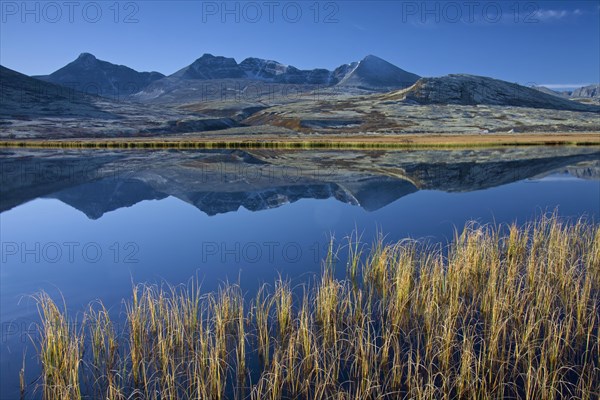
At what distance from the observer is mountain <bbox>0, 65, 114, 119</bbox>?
425ft

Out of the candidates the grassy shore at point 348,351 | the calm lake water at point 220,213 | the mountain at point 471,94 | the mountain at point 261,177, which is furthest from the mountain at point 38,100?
the grassy shore at point 348,351

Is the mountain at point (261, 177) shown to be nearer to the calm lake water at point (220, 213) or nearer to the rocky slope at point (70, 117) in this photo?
the calm lake water at point (220, 213)

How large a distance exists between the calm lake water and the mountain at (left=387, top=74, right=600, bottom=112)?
110345 millimetres

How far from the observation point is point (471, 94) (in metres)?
158

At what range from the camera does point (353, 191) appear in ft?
99.4

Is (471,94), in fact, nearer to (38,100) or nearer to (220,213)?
(38,100)

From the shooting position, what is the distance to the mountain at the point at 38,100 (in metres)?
129

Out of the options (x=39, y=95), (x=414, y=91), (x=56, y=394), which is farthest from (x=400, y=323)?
(x=39, y=95)

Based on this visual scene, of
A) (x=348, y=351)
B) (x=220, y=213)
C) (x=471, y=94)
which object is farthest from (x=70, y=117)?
(x=348, y=351)

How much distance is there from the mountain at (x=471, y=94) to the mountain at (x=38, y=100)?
96.6 m

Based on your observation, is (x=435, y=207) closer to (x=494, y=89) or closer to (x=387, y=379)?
(x=387, y=379)

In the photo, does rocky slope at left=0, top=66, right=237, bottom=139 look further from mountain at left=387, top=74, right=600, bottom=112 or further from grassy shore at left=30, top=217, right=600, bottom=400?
grassy shore at left=30, top=217, right=600, bottom=400

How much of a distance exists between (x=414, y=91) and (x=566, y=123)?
57.9 meters

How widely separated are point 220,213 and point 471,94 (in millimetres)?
151581
